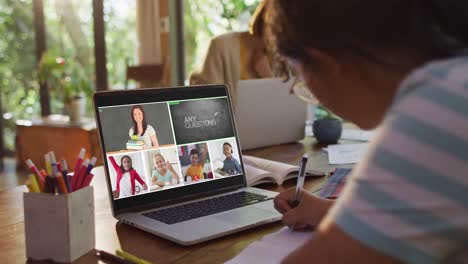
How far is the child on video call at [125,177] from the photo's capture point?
102 cm

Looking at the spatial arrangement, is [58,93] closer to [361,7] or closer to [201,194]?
[201,194]

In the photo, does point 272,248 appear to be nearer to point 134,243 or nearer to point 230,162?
point 134,243

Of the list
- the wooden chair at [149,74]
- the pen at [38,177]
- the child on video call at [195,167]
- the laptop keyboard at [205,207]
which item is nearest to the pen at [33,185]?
the pen at [38,177]

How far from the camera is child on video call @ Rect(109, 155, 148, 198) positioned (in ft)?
3.34

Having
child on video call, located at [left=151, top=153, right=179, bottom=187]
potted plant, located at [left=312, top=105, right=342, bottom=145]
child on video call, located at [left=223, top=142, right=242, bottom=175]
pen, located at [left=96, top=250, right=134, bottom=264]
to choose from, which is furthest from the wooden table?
potted plant, located at [left=312, top=105, right=342, bottom=145]

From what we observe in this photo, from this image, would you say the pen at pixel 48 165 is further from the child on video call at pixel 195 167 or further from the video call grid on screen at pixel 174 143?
the child on video call at pixel 195 167

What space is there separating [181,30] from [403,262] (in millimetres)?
4359

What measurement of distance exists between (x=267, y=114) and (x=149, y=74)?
3018 mm

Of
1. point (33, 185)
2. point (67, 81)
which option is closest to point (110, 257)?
point (33, 185)

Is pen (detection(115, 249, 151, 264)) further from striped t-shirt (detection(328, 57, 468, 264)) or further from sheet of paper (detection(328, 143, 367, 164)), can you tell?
sheet of paper (detection(328, 143, 367, 164))

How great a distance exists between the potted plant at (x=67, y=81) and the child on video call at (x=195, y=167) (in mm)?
3064

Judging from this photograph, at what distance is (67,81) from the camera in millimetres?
4488

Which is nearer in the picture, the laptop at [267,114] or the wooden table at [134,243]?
the wooden table at [134,243]

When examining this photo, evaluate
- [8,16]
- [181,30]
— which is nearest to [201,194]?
[181,30]
